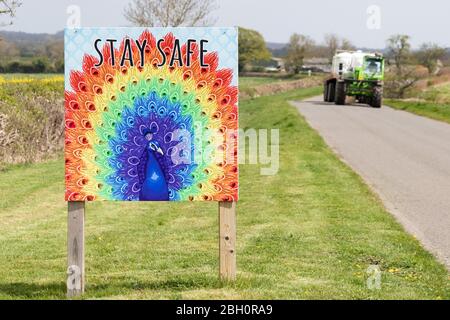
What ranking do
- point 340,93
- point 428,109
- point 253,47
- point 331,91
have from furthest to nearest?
point 253,47 < point 331,91 < point 340,93 < point 428,109

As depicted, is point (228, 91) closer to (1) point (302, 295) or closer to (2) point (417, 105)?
(1) point (302, 295)

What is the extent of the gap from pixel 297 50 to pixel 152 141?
374ft

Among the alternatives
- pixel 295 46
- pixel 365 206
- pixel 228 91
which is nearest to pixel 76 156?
pixel 228 91

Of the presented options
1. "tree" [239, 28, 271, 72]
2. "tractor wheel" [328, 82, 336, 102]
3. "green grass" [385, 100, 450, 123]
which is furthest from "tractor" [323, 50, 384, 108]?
"tree" [239, 28, 271, 72]

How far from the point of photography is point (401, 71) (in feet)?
203

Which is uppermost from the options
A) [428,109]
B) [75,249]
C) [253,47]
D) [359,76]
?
[253,47]

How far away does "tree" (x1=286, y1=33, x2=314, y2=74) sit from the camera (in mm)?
116463

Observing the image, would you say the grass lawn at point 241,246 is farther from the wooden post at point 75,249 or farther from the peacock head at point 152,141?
the peacock head at point 152,141

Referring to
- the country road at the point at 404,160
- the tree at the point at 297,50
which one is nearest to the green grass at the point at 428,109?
the country road at the point at 404,160

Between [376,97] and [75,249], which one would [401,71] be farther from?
[75,249]

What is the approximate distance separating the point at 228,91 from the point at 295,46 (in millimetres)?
114563

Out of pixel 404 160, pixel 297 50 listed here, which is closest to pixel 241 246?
pixel 404 160
